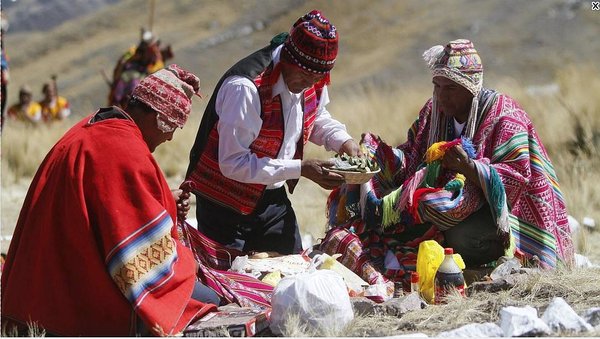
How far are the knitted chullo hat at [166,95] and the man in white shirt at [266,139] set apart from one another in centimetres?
70

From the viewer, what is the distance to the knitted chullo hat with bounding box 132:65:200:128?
466 centimetres

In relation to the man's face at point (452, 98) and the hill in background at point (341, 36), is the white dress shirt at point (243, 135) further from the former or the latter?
the hill in background at point (341, 36)

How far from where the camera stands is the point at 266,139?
5746mm

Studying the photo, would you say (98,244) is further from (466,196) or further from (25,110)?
(25,110)

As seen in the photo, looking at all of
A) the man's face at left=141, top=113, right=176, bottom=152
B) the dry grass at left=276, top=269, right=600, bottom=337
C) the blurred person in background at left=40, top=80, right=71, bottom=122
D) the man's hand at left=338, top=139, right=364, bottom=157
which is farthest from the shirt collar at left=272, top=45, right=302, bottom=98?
the blurred person in background at left=40, top=80, right=71, bottom=122

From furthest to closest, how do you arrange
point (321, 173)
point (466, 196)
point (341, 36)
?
point (341, 36), point (466, 196), point (321, 173)

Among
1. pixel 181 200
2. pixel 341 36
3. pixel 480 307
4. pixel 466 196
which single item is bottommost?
pixel 341 36

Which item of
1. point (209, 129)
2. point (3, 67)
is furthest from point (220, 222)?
point (3, 67)

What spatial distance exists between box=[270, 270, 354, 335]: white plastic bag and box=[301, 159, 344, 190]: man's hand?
36.4 inches

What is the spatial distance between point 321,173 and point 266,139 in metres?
0.41

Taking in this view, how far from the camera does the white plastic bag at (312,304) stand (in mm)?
4613

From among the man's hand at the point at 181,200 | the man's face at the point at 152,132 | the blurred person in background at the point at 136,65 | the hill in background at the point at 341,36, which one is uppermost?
the man's face at the point at 152,132

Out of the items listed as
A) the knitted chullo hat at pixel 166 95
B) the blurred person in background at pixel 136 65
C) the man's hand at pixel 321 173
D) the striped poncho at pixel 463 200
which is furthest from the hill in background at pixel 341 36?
the knitted chullo hat at pixel 166 95

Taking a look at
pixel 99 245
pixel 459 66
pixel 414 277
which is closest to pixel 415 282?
pixel 414 277
